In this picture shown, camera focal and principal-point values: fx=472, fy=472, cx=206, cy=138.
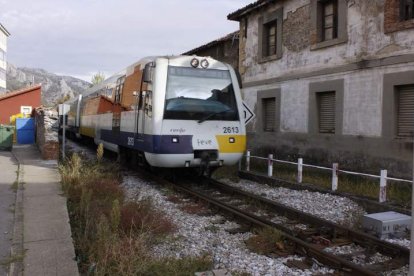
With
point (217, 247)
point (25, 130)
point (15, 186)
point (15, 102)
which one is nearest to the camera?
point (217, 247)

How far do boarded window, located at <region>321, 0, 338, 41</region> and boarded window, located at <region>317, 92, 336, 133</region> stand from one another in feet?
5.50

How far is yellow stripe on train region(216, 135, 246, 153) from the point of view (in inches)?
420

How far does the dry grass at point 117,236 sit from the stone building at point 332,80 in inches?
255

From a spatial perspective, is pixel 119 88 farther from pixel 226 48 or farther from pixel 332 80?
pixel 226 48

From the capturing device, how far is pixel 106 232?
5676mm

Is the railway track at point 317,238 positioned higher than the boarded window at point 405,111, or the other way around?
the boarded window at point 405,111

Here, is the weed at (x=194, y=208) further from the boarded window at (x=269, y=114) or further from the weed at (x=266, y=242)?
the boarded window at (x=269, y=114)

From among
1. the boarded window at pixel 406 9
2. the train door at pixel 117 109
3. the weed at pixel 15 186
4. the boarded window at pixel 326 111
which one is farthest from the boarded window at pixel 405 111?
the weed at pixel 15 186

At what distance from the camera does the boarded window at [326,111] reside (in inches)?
534

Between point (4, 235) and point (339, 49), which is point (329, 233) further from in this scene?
point (339, 49)

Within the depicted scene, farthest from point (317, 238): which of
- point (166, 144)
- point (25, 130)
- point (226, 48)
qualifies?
point (25, 130)

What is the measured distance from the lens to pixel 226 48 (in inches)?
856

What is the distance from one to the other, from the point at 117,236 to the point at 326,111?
944 centimetres

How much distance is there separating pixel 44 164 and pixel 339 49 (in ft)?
28.4
